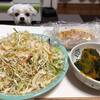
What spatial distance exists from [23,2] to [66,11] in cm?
80

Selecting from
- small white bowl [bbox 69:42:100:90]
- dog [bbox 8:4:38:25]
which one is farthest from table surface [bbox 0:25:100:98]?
dog [bbox 8:4:38:25]

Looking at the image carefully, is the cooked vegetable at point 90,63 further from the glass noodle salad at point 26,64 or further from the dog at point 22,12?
the dog at point 22,12

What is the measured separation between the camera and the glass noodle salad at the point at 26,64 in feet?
2.00

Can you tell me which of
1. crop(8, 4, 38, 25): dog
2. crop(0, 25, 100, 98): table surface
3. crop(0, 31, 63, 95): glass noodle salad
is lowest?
crop(8, 4, 38, 25): dog

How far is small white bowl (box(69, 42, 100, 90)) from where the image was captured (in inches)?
23.4

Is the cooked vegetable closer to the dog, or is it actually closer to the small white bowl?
the small white bowl

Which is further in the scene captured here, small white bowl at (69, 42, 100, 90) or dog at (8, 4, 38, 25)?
dog at (8, 4, 38, 25)

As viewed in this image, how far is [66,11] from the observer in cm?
206

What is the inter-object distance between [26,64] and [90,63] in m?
0.18

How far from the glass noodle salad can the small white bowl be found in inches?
1.5

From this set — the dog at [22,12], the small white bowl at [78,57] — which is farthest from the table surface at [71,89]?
the dog at [22,12]

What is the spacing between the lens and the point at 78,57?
0.71 m

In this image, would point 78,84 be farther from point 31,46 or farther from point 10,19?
point 10,19

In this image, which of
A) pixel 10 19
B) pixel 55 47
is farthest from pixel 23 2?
pixel 55 47
